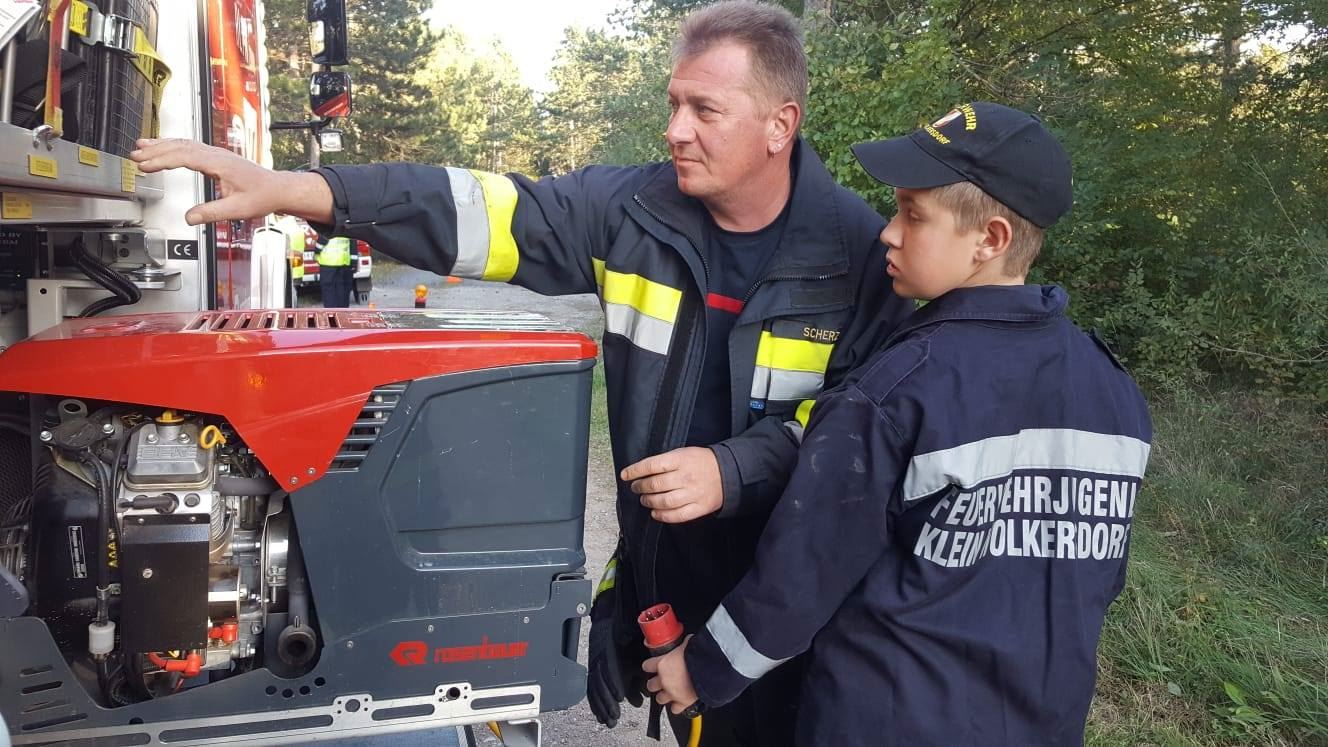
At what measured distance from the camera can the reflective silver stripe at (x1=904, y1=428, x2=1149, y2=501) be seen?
5.35 ft

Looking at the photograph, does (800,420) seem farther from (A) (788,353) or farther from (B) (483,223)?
(B) (483,223)

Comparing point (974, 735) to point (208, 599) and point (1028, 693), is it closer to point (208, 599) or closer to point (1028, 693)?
point (1028, 693)

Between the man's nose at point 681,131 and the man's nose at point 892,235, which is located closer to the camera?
the man's nose at point 892,235

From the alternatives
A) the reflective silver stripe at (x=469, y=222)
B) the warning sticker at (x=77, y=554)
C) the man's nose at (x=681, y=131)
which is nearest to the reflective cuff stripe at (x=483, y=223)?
the reflective silver stripe at (x=469, y=222)

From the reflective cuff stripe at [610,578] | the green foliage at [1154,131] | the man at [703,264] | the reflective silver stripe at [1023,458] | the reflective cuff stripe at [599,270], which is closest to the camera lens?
the reflective silver stripe at [1023,458]

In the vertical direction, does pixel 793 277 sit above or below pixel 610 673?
above

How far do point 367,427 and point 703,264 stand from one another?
0.76 metres

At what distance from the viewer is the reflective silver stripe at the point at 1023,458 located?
5.35 feet

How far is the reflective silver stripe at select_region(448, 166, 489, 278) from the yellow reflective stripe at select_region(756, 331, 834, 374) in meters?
0.61

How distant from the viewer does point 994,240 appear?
1774 millimetres

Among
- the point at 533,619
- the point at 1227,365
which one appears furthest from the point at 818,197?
the point at 1227,365

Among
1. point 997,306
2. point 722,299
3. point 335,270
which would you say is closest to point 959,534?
point 997,306

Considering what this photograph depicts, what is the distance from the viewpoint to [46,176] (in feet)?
6.25

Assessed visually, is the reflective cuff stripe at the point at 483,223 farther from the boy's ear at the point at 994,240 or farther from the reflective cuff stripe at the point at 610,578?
the boy's ear at the point at 994,240
